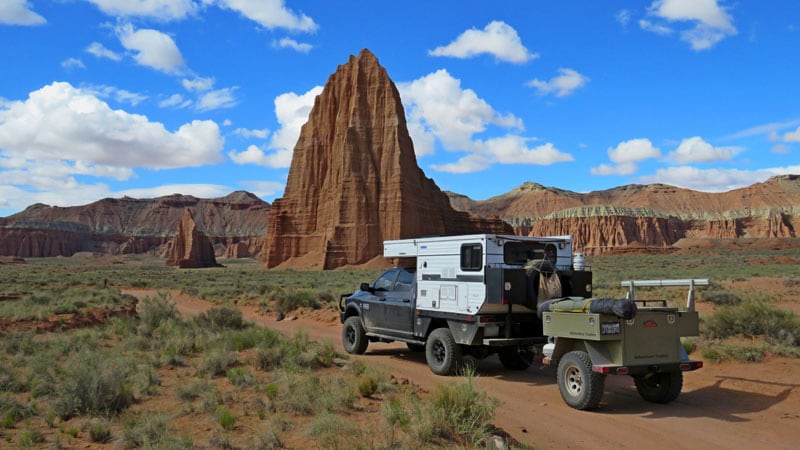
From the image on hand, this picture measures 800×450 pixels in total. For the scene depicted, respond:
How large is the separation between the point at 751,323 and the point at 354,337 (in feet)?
30.5

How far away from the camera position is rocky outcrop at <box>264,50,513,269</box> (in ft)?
244

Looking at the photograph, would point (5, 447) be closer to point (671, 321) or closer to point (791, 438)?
point (671, 321)

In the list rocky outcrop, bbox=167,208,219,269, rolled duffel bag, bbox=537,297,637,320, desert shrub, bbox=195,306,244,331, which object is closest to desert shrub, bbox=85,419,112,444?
rolled duffel bag, bbox=537,297,637,320

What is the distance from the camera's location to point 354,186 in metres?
75.7

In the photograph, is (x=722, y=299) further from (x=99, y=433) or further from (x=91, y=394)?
(x=99, y=433)

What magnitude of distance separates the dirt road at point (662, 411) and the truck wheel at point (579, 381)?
0.17 metres

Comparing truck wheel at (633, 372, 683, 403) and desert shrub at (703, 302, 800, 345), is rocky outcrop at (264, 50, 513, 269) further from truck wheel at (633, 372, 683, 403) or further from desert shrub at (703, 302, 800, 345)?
truck wheel at (633, 372, 683, 403)

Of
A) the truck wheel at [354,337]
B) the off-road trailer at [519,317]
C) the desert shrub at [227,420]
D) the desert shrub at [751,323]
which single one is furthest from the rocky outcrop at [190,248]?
the desert shrub at [227,420]

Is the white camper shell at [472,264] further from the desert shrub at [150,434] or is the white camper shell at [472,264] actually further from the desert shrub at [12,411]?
the desert shrub at [12,411]

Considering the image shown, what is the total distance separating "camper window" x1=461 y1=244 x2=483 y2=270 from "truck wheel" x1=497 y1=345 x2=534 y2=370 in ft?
7.06

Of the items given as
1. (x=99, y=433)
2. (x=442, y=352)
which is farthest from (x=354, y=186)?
(x=99, y=433)

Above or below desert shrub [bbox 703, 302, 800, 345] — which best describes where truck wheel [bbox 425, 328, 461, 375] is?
below

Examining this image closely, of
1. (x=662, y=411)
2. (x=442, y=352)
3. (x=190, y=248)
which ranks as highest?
(x=190, y=248)

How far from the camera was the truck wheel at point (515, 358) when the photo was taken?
11.7m
